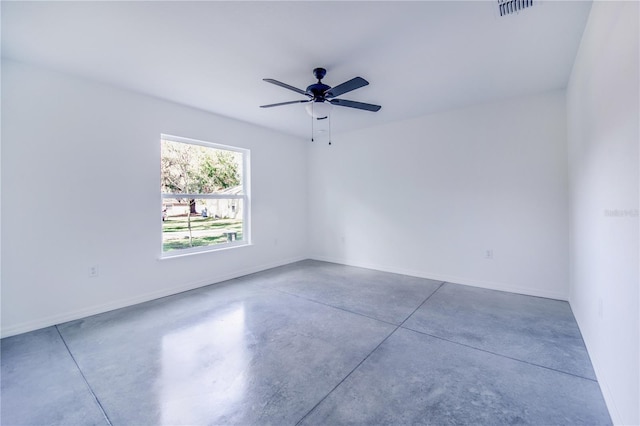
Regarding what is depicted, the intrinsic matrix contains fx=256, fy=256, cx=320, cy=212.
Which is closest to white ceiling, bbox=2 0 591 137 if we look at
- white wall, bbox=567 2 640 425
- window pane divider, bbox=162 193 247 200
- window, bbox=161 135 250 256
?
white wall, bbox=567 2 640 425

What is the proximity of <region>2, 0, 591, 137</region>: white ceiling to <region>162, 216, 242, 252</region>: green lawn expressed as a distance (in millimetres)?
1771

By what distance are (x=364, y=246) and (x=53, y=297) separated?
4.38 m

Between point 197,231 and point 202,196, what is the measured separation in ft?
1.83

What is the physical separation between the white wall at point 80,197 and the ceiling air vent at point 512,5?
3748 mm

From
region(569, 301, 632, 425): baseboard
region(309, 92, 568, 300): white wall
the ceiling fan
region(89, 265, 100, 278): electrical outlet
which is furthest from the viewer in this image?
region(309, 92, 568, 300): white wall

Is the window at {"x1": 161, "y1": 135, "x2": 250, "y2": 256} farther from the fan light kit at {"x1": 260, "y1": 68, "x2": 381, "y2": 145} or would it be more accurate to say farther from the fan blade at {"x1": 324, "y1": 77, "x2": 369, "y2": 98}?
the fan blade at {"x1": 324, "y1": 77, "x2": 369, "y2": 98}

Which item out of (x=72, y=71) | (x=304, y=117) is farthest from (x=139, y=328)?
(x=304, y=117)

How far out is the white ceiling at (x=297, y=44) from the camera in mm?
1904

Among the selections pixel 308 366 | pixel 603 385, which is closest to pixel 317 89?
pixel 308 366

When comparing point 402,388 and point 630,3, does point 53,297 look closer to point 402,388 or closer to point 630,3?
point 402,388

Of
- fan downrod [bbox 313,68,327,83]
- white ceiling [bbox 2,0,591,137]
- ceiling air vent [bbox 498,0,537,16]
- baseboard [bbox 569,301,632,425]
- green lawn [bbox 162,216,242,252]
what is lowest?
baseboard [bbox 569,301,632,425]

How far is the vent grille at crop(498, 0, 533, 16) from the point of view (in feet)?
5.92

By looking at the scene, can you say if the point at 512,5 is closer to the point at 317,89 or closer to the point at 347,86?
the point at 347,86

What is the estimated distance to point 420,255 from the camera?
436 cm
